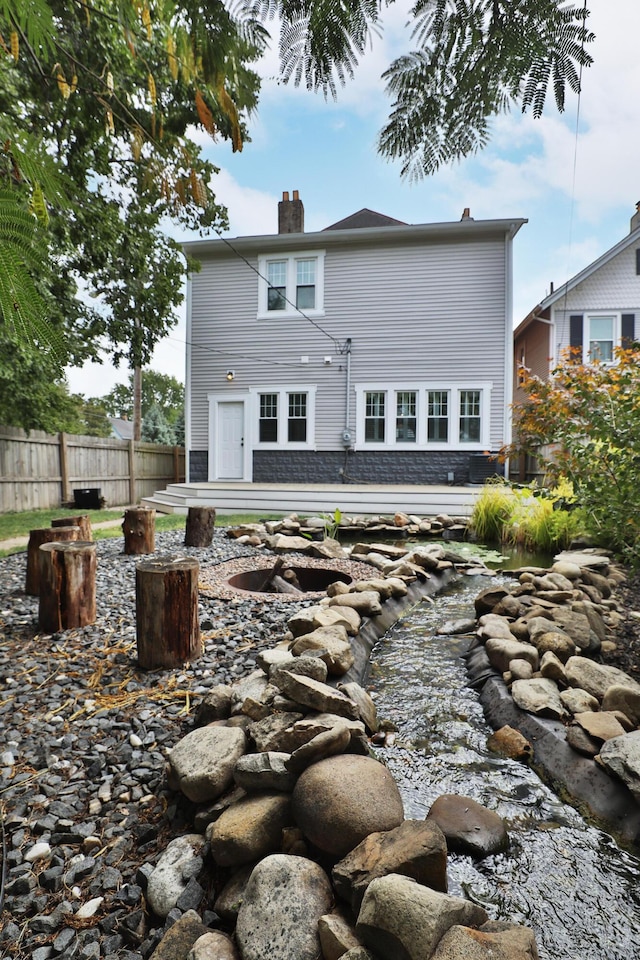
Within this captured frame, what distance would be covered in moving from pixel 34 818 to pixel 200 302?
11.4 m

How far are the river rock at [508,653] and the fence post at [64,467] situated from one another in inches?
355

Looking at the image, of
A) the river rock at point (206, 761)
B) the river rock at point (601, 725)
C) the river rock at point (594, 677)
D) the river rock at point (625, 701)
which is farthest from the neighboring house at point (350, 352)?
the river rock at point (206, 761)

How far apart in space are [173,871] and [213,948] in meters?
0.27

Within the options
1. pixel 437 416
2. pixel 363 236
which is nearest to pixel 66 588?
pixel 437 416

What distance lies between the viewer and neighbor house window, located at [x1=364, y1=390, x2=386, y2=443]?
35.6 ft

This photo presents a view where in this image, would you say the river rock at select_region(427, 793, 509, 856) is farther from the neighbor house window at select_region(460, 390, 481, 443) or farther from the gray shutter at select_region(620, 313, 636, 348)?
the gray shutter at select_region(620, 313, 636, 348)

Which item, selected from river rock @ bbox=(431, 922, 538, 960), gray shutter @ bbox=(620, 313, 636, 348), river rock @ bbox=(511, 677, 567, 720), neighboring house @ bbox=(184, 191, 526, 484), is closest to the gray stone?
river rock @ bbox=(431, 922, 538, 960)

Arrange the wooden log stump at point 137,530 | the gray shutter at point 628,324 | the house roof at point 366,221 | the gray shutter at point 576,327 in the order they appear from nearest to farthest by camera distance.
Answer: the wooden log stump at point 137,530 → the gray shutter at point 628,324 → the gray shutter at point 576,327 → the house roof at point 366,221

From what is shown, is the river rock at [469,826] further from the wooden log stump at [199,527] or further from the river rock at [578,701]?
the wooden log stump at [199,527]

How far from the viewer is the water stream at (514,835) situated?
1266mm

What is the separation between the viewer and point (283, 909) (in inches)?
43.4

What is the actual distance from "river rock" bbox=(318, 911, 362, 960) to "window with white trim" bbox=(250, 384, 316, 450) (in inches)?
400

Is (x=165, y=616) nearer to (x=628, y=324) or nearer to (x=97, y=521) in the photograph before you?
(x=97, y=521)

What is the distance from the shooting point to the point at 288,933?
1062 millimetres
